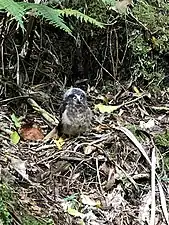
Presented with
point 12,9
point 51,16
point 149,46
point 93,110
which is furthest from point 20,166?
point 149,46

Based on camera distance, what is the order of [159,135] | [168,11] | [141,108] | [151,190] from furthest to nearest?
[168,11] → [141,108] → [159,135] → [151,190]

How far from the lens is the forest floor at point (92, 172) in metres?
3.42

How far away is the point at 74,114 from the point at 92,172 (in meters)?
0.72

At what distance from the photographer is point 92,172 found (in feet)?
12.7

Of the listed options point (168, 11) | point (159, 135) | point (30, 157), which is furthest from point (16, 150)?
point (168, 11)

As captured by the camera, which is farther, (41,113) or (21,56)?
(21,56)

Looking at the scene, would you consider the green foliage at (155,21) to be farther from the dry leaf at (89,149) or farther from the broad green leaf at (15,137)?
the broad green leaf at (15,137)

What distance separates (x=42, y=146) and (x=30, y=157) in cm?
23

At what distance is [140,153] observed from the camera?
159 inches

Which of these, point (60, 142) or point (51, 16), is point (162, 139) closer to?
point (60, 142)

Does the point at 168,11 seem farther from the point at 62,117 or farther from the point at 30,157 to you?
the point at 30,157

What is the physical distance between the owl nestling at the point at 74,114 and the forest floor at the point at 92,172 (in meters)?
0.08

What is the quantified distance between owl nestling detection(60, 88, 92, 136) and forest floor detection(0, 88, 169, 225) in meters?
0.08

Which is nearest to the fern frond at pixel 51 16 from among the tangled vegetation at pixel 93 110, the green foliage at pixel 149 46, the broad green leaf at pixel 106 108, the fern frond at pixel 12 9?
the tangled vegetation at pixel 93 110
